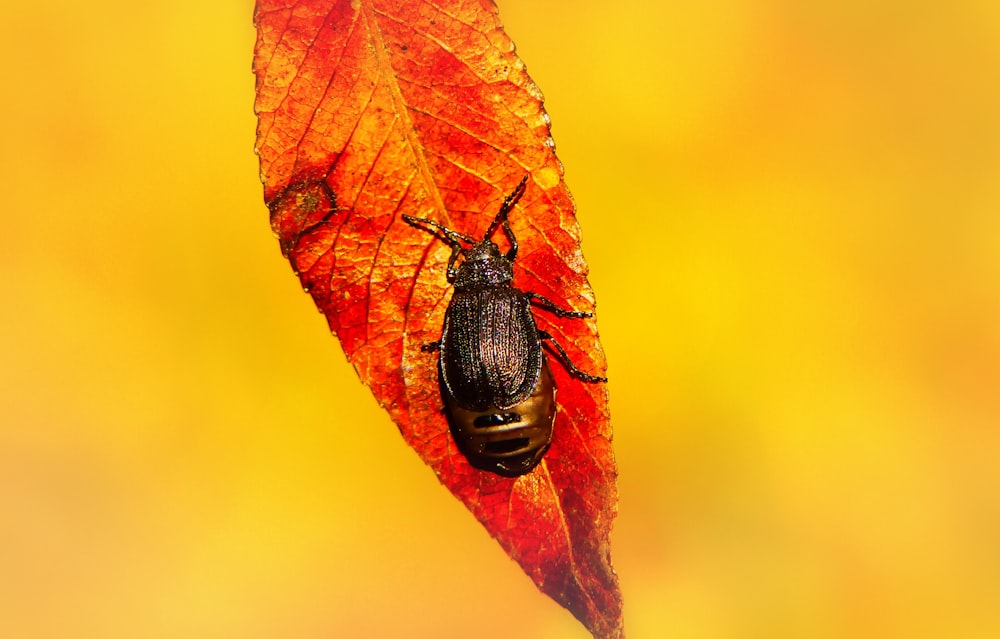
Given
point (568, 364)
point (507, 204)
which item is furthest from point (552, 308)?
point (507, 204)

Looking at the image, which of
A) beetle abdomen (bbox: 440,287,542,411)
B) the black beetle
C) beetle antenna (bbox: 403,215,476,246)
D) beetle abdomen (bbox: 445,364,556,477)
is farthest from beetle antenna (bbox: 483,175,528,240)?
beetle abdomen (bbox: 445,364,556,477)

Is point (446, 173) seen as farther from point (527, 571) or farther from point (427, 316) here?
point (527, 571)

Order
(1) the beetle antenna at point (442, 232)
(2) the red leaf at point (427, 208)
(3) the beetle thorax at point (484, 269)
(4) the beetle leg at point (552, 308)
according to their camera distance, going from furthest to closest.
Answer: (3) the beetle thorax at point (484, 269) < (4) the beetle leg at point (552, 308) < (1) the beetle antenna at point (442, 232) < (2) the red leaf at point (427, 208)

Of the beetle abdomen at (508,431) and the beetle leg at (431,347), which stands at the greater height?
the beetle leg at (431,347)

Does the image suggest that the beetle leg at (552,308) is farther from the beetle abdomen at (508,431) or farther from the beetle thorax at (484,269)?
the beetle abdomen at (508,431)

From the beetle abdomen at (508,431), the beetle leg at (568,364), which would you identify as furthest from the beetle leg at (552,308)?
the beetle abdomen at (508,431)

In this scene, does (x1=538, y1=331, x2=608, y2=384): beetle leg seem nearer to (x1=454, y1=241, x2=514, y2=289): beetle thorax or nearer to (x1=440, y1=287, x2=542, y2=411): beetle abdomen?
(x1=440, y1=287, x2=542, y2=411): beetle abdomen
